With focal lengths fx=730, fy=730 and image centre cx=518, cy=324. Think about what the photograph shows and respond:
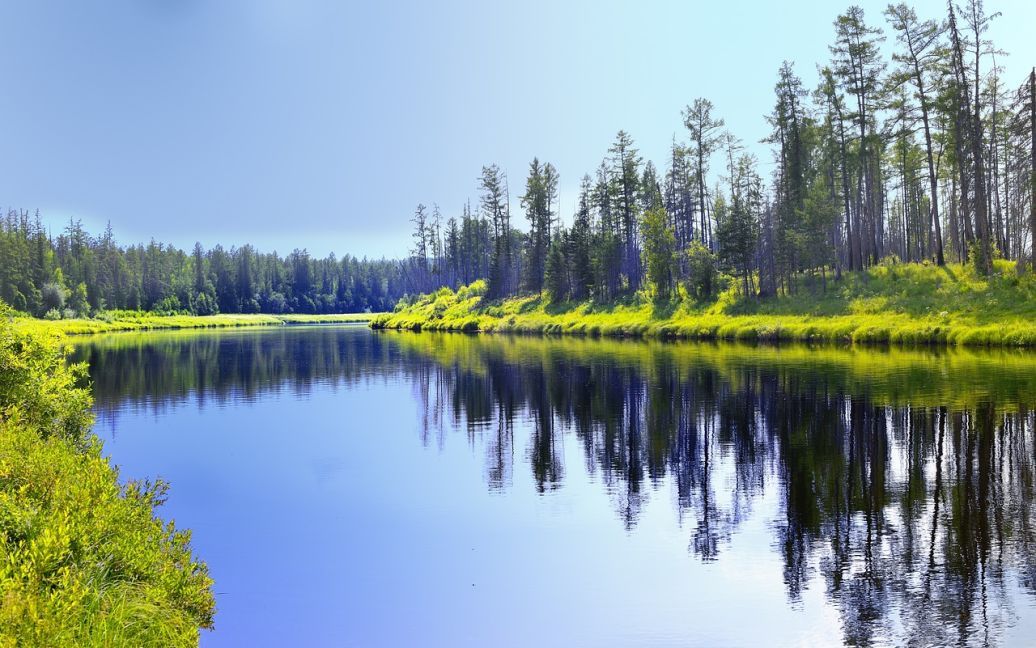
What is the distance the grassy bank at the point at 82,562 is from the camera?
6.46 m

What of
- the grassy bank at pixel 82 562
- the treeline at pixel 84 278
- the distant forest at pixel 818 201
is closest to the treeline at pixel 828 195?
the distant forest at pixel 818 201

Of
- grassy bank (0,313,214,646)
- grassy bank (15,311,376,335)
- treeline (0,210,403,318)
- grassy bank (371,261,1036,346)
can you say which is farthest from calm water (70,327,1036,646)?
treeline (0,210,403,318)

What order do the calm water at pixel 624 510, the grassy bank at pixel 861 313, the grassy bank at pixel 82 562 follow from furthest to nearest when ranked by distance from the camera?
the grassy bank at pixel 861 313 → the calm water at pixel 624 510 → the grassy bank at pixel 82 562

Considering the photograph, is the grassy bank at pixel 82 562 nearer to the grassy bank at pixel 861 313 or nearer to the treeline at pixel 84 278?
the grassy bank at pixel 861 313

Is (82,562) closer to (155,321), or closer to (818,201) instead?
(818,201)

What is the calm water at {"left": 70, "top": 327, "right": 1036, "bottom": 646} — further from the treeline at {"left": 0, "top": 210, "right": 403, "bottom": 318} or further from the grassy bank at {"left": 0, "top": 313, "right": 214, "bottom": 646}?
the treeline at {"left": 0, "top": 210, "right": 403, "bottom": 318}

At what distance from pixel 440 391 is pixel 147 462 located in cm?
1643

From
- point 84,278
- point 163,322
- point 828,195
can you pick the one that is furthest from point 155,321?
point 828,195

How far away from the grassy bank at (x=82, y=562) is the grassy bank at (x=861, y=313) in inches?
1672

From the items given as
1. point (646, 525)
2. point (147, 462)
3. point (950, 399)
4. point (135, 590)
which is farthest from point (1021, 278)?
point (135, 590)

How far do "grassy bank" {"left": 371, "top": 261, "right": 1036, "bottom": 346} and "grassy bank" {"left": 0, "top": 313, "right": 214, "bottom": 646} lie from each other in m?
42.5

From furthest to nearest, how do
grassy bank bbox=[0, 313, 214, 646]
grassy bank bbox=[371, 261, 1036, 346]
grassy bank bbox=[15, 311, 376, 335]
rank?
grassy bank bbox=[15, 311, 376, 335]
grassy bank bbox=[371, 261, 1036, 346]
grassy bank bbox=[0, 313, 214, 646]

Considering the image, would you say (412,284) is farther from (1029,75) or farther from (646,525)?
(646,525)

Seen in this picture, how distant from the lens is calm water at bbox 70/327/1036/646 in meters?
10.1
